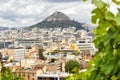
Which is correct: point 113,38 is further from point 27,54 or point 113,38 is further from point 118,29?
point 27,54

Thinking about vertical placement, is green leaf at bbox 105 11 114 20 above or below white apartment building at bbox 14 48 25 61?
above

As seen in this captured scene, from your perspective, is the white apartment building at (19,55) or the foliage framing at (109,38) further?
the white apartment building at (19,55)

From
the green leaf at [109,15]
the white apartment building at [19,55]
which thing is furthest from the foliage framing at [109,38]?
the white apartment building at [19,55]

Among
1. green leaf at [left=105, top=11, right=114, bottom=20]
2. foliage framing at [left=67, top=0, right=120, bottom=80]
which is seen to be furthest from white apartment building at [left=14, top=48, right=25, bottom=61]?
green leaf at [left=105, top=11, right=114, bottom=20]

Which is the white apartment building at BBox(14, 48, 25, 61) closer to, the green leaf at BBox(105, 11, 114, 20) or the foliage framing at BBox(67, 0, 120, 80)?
the foliage framing at BBox(67, 0, 120, 80)

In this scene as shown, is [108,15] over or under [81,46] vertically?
over

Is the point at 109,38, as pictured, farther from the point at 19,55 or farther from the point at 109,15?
the point at 19,55

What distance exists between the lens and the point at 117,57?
1646mm

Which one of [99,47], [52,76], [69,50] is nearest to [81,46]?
[69,50]

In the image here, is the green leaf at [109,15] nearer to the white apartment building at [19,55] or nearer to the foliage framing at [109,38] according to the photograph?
the foliage framing at [109,38]

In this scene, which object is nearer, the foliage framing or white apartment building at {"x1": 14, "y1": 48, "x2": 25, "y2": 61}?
the foliage framing

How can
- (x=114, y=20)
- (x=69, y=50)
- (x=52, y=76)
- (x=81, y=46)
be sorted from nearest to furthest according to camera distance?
(x=114, y=20)
(x=52, y=76)
(x=69, y=50)
(x=81, y=46)

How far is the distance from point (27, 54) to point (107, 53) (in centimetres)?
13126

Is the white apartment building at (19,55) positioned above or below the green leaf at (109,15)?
below
